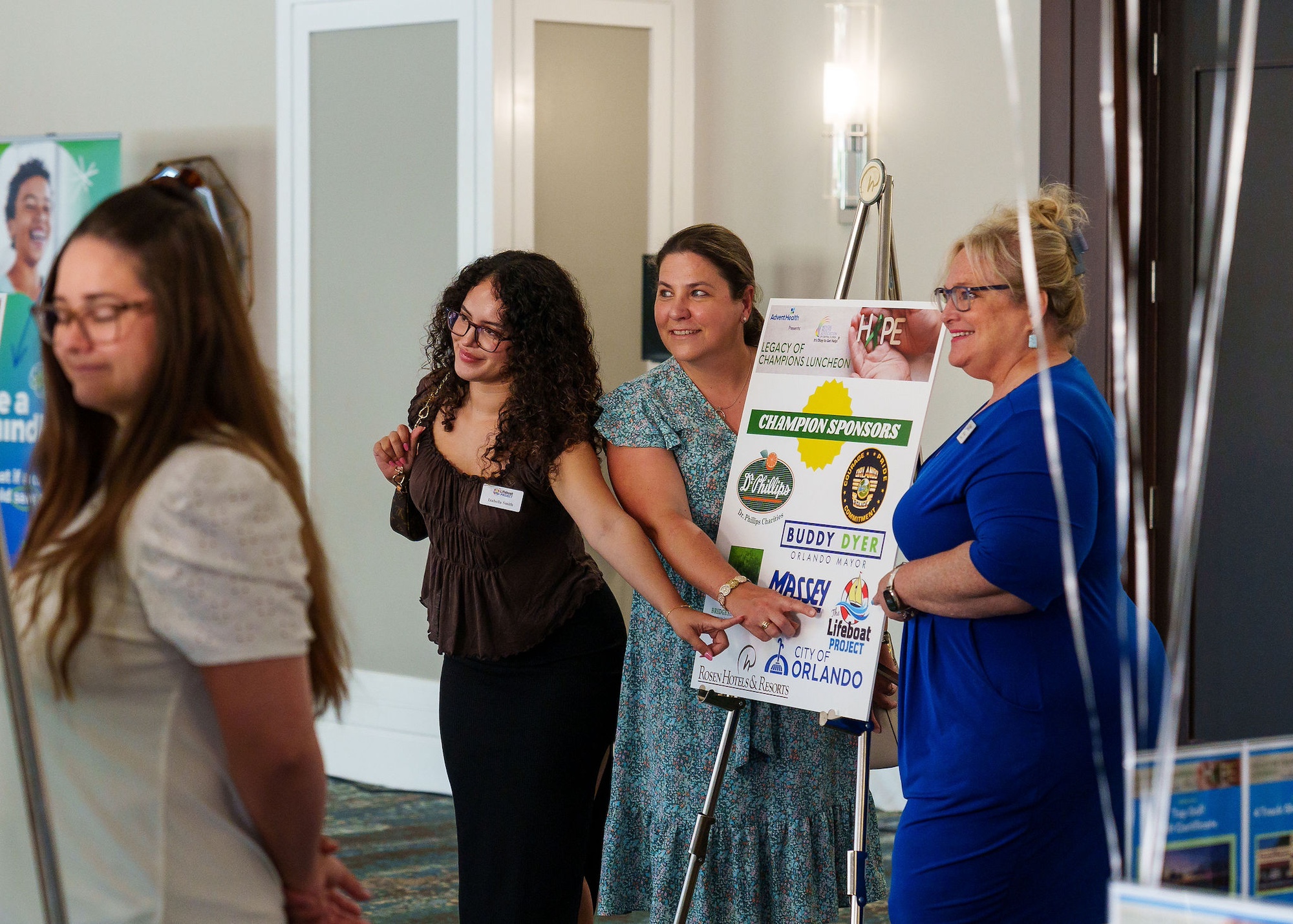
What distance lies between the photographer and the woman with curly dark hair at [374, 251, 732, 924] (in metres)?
2.22

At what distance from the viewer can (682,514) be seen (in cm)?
235

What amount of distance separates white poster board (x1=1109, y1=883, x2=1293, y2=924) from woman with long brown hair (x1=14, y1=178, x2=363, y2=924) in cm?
69

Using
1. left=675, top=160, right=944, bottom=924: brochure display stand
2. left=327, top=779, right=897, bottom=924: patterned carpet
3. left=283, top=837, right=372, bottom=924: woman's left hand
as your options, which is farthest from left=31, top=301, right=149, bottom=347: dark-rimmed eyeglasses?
left=327, top=779, right=897, bottom=924: patterned carpet

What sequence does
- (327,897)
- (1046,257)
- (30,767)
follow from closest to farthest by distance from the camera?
(30,767) → (327,897) → (1046,257)

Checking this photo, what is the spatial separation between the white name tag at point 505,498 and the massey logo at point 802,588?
49 cm

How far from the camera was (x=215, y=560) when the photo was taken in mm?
1044

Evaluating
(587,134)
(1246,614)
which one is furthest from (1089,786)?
(587,134)

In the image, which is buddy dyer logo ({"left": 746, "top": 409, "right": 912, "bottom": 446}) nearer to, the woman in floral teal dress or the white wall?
the woman in floral teal dress

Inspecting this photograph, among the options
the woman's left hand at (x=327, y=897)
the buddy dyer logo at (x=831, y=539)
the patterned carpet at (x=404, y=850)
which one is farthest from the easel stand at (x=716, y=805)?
the patterned carpet at (x=404, y=850)

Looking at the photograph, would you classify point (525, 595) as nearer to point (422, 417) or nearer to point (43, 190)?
point (422, 417)

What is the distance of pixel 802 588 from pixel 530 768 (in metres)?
0.59

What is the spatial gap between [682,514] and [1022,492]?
795 millimetres

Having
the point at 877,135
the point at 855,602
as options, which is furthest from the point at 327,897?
the point at 877,135

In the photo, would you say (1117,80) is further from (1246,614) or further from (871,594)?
(871,594)
